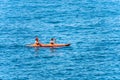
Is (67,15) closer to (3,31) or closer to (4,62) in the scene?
(3,31)

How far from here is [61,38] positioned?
147m

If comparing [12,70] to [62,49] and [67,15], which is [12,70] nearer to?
[62,49]

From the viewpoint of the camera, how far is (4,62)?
5089 inches

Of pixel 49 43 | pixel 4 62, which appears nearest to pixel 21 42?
pixel 49 43

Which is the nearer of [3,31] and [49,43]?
[49,43]

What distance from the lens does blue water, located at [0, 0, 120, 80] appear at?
405 ft

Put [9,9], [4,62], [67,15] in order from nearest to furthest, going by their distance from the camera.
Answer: [4,62], [67,15], [9,9]

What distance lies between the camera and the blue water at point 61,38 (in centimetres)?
12338

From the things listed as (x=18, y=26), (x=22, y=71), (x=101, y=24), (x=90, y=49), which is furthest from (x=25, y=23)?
(x=22, y=71)

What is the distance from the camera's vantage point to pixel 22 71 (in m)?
124

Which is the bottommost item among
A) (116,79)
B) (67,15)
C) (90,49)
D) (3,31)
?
(116,79)

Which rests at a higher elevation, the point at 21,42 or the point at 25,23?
the point at 25,23

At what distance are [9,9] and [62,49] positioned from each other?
157 ft

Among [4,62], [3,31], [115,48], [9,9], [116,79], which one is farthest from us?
[9,9]
